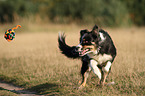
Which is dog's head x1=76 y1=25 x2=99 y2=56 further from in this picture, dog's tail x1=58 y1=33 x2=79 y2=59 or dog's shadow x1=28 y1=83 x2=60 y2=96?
dog's shadow x1=28 y1=83 x2=60 y2=96

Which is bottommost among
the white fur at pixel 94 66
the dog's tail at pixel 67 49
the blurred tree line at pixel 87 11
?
the white fur at pixel 94 66

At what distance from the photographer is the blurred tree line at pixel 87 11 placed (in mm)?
25406

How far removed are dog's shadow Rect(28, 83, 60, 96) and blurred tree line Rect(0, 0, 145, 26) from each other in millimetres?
18789

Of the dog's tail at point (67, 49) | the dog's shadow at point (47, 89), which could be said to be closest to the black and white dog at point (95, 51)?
the dog's tail at point (67, 49)

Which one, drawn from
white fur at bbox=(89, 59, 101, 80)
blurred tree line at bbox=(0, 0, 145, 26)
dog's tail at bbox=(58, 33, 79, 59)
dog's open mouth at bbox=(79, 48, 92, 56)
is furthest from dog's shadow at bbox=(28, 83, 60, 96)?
blurred tree line at bbox=(0, 0, 145, 26)

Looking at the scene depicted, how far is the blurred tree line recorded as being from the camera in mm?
25406

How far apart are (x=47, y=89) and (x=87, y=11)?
2178cm

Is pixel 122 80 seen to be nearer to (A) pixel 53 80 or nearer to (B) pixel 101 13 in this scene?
(A) pixel 53 80

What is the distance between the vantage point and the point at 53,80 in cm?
609

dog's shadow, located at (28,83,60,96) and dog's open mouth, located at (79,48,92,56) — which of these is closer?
dog's open mouth, located at (79,48,92,56)

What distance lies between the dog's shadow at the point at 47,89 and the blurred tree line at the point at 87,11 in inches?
740

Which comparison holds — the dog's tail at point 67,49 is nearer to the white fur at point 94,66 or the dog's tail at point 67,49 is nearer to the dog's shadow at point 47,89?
the white fur at point 94,66

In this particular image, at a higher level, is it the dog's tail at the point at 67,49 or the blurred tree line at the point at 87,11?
the blurred tree line at the point at 87,11

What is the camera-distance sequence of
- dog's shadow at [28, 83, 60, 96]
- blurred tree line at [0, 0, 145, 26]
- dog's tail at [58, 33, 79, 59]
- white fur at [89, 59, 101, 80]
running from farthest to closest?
1. blurred tree line at [0, 0, 145, 26]
2. dog's tail at [58, 33, 79, 59]
3. dog's shadow at [28, 83, 60, 96]
4. white fur at [89, 59, 101, 80]
